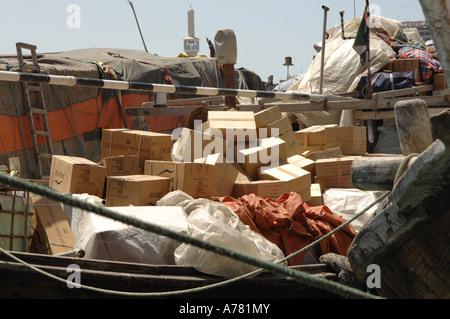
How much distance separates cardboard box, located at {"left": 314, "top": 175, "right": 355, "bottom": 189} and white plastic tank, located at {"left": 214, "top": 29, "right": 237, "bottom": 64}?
262 cm

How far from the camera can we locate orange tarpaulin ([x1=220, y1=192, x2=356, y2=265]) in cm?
498

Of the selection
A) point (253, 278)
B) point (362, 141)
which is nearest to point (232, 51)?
point (362, 141)

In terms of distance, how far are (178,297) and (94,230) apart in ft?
2.78

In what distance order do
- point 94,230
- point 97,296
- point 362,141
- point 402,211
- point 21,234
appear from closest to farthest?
1. point 402,211
2. point 97,296
3. point 94,230
4. point 21,234
5. point 362,141

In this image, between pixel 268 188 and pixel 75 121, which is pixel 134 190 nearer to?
pixel 268 188

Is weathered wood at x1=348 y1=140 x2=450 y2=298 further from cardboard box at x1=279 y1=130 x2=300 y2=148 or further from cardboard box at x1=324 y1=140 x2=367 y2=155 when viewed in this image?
cardboard box at x1=324 y1=140 x2=367 y2=155

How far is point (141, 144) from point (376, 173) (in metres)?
4.17

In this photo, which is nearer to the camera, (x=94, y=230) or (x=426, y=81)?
(x=94, y=230)

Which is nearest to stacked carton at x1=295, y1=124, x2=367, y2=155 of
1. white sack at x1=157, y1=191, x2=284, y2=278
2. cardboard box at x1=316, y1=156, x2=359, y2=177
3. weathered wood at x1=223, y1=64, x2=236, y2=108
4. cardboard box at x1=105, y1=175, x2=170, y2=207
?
cardboard box at x1=316, y1=156, x2=359, y2=177

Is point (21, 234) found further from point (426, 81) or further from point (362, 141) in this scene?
point (426, 81)

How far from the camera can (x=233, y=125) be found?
6793mm

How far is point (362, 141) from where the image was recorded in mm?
8312

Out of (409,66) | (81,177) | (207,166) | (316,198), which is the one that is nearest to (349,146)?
(316,198)

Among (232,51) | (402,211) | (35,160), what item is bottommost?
(35,160)
